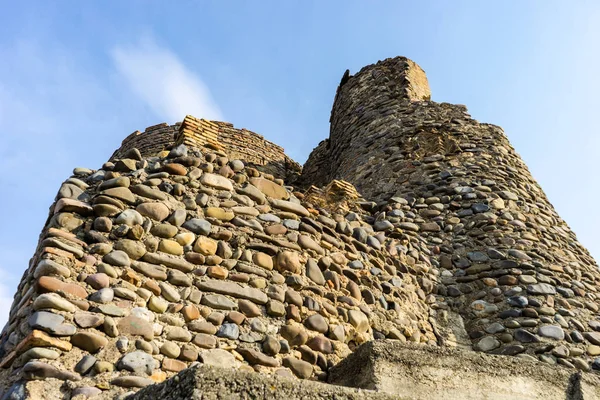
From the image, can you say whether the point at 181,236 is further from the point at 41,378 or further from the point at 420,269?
the point at 420,269

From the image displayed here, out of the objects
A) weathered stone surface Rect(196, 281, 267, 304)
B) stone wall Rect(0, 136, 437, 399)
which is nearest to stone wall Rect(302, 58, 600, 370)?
stone wall Rect(0, 136, 437, 399)

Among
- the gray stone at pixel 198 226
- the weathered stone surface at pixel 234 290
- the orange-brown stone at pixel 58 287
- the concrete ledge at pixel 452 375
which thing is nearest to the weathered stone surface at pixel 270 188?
the gray stone at pixel 198 226

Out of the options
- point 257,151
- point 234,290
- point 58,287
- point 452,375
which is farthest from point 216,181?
point 257,151

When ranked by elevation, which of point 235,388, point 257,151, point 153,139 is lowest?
point 235,388

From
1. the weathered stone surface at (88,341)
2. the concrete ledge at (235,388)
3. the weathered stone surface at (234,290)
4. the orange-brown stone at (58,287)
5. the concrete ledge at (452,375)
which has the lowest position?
the concrete ledge at (235,388)

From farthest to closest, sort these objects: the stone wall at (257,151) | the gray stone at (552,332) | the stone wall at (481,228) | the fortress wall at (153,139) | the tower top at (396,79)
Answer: the fortress wall at (153,139) < the stone wall at (257,151) < the tower top at (396,79) < the stone wall at (481,228) < the gray stone at (552,332)

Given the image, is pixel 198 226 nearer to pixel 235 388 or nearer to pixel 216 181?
pixel 216 181

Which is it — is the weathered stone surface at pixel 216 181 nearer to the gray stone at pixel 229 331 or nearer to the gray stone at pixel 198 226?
the gray stone at pixel 198 226

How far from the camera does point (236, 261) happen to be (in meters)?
3.24

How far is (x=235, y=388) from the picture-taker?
1.95 metres

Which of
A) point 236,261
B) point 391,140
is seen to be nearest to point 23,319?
point 236,261

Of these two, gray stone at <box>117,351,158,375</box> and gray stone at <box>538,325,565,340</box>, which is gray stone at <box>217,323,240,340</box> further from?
gray stone at <box>538,325,565,340</box>

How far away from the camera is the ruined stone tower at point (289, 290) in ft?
8.11

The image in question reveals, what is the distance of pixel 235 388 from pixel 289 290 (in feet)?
4.37
